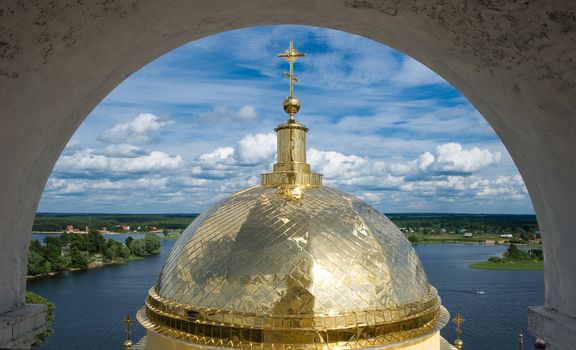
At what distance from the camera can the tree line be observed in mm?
41219

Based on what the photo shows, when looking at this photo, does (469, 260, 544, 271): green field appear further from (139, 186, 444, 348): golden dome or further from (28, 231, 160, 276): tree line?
(139, 186, 444, 348): golden dome

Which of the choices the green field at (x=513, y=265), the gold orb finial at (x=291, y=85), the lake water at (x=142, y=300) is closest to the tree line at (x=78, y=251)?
the lake water at (x=142, y=300)

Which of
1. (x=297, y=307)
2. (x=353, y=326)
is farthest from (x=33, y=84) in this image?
(x=353, y=326)

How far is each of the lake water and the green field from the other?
1.67 m

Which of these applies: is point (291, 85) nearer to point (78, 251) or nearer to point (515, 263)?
point (78, 251)

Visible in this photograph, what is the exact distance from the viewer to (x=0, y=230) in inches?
97.2

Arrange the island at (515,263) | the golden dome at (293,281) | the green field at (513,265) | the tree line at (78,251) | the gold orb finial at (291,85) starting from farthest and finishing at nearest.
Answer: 1. the island at (515,263)
2. the green field at (513,265)
3. the tree line at (78,251)
4. the gold orb finial at (291,85)
5. the golden dome at (293,281)

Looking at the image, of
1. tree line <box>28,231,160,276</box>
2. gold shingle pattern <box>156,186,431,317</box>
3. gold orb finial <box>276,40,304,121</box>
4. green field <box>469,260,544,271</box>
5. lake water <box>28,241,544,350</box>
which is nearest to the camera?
gold shingle pattern <box>156,186,431,317</box>

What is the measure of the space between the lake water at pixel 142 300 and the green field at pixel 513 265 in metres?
1.67

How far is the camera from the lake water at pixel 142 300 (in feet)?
87.2

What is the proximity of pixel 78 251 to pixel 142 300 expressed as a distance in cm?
1814

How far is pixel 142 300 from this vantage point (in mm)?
35688

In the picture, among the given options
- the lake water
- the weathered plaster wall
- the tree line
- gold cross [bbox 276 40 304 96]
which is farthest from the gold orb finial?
the tree line

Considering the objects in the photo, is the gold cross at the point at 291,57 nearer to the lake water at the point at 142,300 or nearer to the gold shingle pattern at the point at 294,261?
the gold shingle pattern at the point at 294,261
